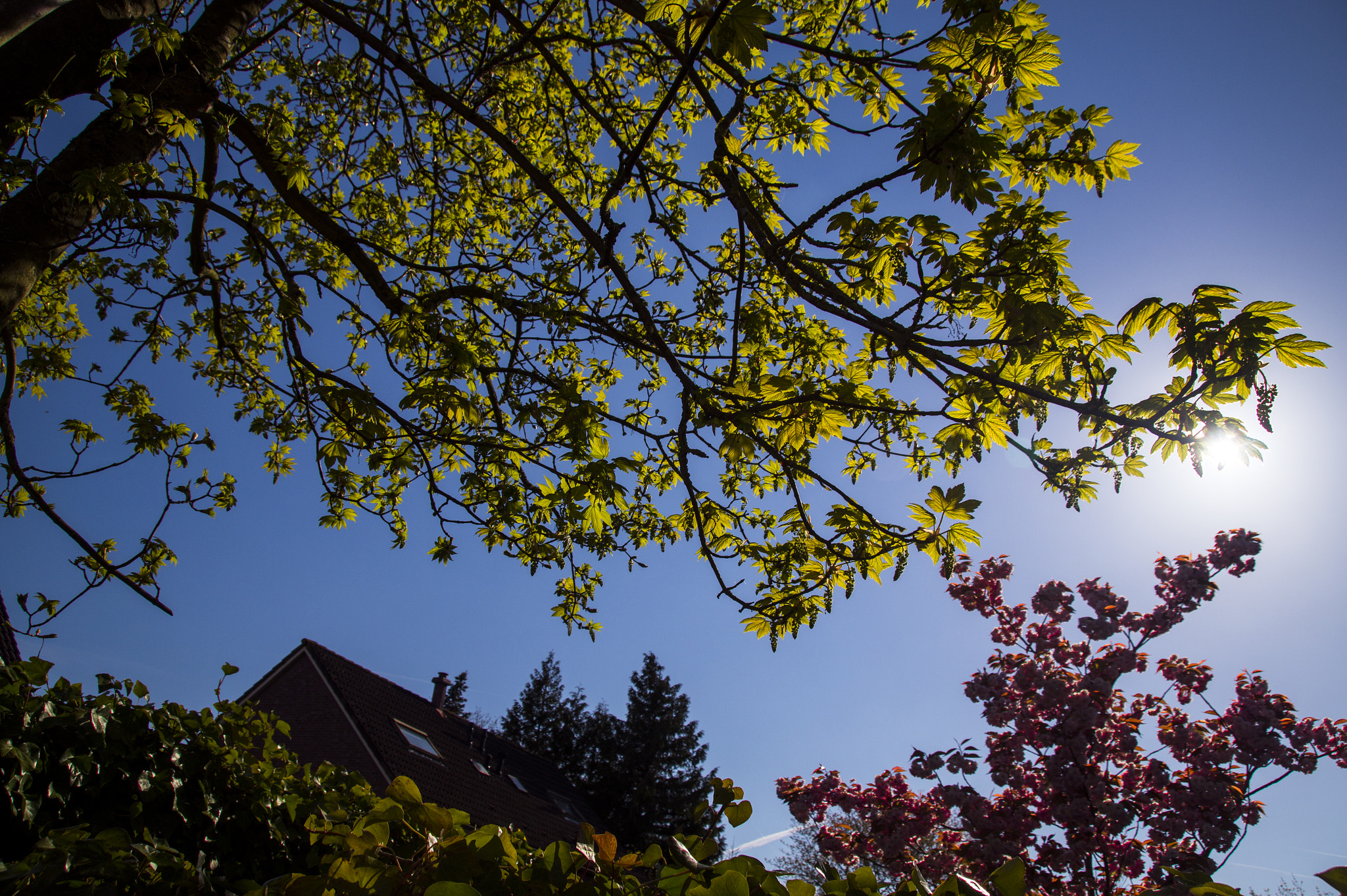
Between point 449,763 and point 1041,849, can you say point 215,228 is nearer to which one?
point 1041,849

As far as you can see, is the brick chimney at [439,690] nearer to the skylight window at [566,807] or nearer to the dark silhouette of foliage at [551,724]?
the skylight window at [566,807]

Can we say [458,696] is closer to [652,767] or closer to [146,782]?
[652,767]

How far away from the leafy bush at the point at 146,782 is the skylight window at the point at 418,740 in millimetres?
15771

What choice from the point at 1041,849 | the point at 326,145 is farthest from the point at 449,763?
the point at 326,145

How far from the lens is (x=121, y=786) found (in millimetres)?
2666

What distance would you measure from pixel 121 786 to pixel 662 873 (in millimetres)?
2897

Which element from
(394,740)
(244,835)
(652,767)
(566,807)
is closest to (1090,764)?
(244,835)

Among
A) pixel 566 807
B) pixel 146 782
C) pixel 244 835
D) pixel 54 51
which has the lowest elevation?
pixel 566 807

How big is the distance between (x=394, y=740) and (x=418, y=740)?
4.76 feet

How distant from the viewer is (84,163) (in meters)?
3.67

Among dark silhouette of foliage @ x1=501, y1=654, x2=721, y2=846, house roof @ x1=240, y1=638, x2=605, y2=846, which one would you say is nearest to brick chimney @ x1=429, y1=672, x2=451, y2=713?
house roof @ x1=240, y1=638, x2=605, y2=846

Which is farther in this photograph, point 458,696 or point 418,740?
point 458,696

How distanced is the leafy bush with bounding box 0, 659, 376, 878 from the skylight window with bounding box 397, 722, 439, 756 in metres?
15.8

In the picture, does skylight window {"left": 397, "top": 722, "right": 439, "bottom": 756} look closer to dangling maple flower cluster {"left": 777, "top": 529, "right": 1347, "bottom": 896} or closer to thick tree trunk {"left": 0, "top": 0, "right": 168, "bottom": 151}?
dangling maple flower cluster {"left": 777, "top": 529, "right": 1347, "bottom": 896}
